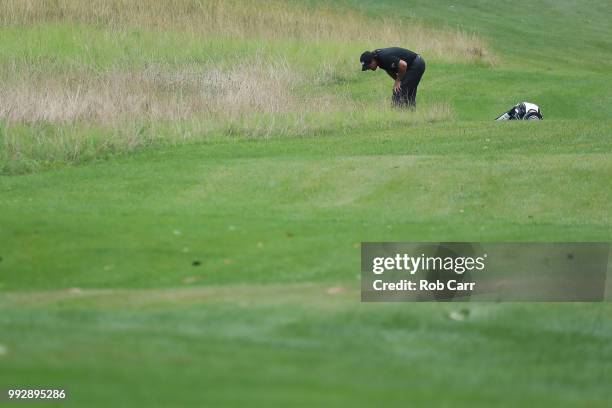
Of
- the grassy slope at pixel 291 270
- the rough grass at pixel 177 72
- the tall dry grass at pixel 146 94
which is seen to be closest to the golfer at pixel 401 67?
the rough grass at pixel 177 72

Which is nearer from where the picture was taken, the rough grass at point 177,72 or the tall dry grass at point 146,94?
the rough grass at point 177,72

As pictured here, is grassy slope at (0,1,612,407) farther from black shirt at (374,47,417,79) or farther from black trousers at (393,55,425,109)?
black trousers at (393,55,425,109)

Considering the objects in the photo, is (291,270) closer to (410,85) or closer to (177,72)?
(410,85)

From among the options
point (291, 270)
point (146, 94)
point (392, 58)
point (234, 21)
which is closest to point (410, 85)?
point (392, 58)

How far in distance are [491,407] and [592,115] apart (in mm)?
20557

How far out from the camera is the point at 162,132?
20406 millimetres

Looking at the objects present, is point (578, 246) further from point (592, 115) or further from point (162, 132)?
point (592, 115)

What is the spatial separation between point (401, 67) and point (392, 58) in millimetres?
241

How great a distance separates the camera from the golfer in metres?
22.3

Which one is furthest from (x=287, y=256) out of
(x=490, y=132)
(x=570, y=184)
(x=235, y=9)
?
(x=235, y=9)

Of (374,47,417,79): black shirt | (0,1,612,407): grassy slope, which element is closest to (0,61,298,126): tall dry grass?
(374,47,417,79): black shirt

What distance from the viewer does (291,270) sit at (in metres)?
10.5

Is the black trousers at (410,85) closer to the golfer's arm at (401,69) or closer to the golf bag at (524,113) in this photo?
the golfer's arm at (401,69)

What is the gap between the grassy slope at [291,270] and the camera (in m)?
6.92
